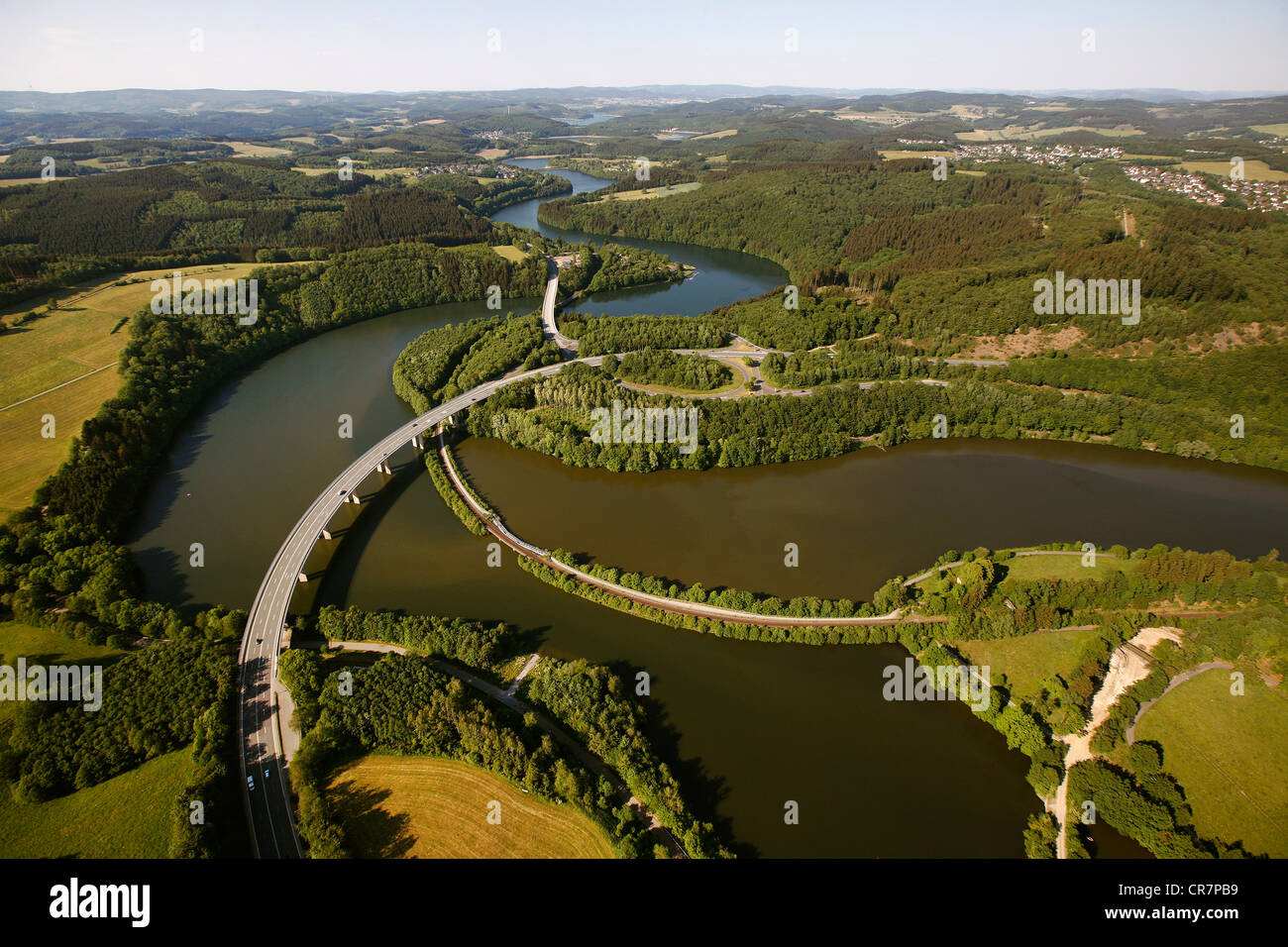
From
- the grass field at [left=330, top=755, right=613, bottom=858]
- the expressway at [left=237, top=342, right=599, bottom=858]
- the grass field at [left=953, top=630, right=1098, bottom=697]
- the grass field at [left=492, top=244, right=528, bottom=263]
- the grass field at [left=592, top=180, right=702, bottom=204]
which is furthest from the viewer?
the grass field at [left=592, top=180, right=702, bottom=204]

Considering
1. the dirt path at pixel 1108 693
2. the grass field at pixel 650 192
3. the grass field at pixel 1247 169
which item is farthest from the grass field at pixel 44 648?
the grass field at pixel 1247 169

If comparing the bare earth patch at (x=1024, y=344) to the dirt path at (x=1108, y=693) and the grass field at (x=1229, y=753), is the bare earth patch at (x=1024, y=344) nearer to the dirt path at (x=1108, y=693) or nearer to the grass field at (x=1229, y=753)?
the dirt path at (x=1108, y=693)

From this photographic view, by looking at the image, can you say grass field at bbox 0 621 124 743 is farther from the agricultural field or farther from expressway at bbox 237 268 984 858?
expressway at bbox 237 268 984 858

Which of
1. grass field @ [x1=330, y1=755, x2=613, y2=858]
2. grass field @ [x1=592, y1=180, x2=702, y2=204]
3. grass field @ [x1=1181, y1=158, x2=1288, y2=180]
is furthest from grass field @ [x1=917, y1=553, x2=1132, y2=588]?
grass field @ [x1=592, y1=180, x2=702, y2=204]

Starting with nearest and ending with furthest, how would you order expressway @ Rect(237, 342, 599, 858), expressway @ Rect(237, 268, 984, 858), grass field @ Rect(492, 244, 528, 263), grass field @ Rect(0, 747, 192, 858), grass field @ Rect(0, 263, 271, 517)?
1. grass field @ Rect(0, 747, 192, 858)
2. expressway @ Rect(237, 342, 599, 858)
3. expressway @ Rect(237, 268, 984, 858)
4. grass field @ Rect(0, 263, 271, 517)
5. grass field @ Rect(492, 244, 528, 263)

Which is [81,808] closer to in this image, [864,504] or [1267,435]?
[864,504]
